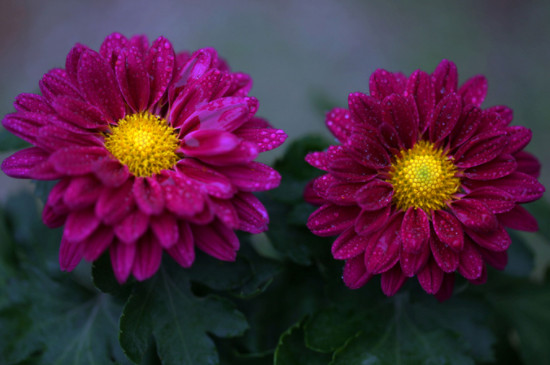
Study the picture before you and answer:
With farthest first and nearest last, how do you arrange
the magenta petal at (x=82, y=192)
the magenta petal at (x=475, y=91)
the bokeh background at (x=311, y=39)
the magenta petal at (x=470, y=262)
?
the bokeh background at (x=311, y=39), the magenta petal at (x=475, y=91), the magenta petal at (x=470, y=262), the magenta petal at (x=82, y=192)

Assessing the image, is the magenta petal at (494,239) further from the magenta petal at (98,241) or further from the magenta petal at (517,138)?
the magenta petal at (98,241)

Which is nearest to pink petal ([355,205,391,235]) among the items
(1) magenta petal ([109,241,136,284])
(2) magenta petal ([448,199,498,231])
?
(2) magenta petal ([448,199,498,231])

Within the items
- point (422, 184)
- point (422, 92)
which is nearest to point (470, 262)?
point (422, 184)

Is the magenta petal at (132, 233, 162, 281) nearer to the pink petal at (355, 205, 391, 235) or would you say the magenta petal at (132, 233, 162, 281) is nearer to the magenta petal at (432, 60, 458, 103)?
the pink petal at (355, 205, 391, 235)

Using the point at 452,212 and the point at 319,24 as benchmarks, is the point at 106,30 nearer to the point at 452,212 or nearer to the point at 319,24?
the point at 319,24

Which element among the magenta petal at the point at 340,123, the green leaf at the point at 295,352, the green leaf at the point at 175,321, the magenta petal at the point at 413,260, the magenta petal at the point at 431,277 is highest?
the magenta petal at the point at 340,123

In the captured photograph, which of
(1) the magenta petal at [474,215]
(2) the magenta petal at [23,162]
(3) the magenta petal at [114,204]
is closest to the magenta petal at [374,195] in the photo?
(1) the magenta petal at [474,215]
